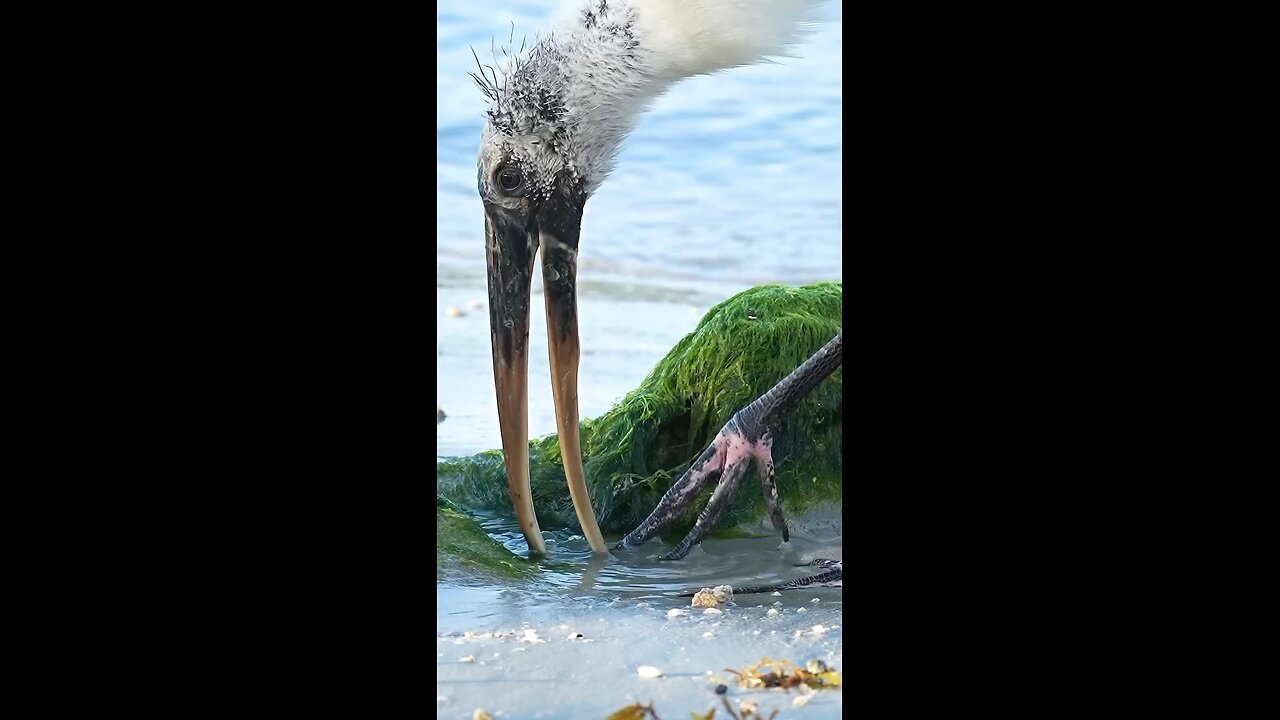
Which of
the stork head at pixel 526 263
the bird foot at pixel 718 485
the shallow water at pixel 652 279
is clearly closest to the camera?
the shallow water at pixel 652 279

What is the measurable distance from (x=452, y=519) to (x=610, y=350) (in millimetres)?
354

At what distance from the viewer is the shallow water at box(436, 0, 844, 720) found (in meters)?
1.92

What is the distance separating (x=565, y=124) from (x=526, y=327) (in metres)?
0.30

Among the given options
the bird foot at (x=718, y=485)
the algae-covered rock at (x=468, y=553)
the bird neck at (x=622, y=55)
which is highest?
the bird neck at (x=622, y=55)

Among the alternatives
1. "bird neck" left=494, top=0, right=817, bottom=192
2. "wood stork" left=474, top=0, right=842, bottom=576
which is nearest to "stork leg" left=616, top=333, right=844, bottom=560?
"wood stork" left=474, top=0, right=842, bottom=576

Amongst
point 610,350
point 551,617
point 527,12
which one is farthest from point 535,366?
point 527,12

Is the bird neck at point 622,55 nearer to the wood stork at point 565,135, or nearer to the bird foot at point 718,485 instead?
the wood stork at point 565,135

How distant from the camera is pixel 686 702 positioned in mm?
1804

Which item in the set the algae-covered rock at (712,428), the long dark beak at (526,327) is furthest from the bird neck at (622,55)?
the algae-covered rock at (712,428)

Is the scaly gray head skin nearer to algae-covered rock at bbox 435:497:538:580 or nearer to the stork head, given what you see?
the stork head

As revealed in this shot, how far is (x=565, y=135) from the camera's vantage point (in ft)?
6.66

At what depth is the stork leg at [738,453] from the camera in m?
2.16

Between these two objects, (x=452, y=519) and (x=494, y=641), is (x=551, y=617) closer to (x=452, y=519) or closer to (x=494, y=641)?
(x=494, y=641)

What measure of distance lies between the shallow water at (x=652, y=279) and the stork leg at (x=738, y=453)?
4 cm
